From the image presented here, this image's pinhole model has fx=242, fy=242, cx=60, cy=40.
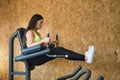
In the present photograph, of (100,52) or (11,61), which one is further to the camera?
(100,52)

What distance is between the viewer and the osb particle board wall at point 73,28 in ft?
11.0

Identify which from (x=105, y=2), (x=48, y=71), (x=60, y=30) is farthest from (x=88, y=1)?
(x=48, y=71)

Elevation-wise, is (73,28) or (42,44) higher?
(73,28)

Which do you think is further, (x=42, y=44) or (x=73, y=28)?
(x=73, y=28)

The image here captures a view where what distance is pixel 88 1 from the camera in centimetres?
356

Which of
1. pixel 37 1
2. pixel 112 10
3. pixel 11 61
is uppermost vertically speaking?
pixel 37 1

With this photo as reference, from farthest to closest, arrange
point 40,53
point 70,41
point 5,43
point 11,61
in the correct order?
point 5,43 < point 70,41 < point 11,61 < point 40,53

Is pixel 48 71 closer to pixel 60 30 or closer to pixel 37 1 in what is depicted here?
pixel 60 30

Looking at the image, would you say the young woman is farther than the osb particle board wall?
No

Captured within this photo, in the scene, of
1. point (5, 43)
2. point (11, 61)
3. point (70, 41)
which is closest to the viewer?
point (11, 61)

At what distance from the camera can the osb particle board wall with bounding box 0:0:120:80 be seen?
11.0ft

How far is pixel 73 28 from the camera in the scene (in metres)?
3.68

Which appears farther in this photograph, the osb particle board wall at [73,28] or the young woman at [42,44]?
the osb particle board wall at [73,28]

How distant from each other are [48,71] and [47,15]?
0.90 metres
